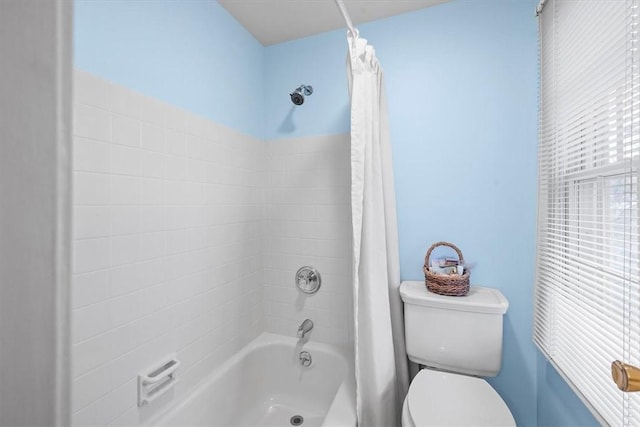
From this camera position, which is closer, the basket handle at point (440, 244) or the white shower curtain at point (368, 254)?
the white shower curtain at point (368, 254)

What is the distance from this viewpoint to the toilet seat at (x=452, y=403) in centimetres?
96

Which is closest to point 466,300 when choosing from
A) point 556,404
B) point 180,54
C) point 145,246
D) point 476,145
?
point 556,404

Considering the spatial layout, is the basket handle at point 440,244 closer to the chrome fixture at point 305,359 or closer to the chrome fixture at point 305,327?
the chrome fixture at point 305,327

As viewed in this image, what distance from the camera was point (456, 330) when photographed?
124 centimetres

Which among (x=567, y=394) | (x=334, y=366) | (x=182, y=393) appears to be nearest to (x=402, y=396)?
(x=334, y=366)

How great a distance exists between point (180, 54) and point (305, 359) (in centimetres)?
180

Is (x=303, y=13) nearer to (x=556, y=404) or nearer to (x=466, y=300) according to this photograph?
(x=466, y=300)

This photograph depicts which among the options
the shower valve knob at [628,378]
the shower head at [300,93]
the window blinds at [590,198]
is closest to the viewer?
the shower valve knob at [628,378]

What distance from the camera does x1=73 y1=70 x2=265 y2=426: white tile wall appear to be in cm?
88

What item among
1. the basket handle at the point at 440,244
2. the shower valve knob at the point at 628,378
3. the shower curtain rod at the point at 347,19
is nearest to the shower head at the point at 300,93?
the shower curtain rod at the point at 347,19

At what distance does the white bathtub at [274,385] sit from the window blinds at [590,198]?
965mm

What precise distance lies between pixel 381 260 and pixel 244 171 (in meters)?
1.00

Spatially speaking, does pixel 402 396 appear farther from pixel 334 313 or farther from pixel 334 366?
pixel 334 313

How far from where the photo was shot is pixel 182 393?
48.7 inches
